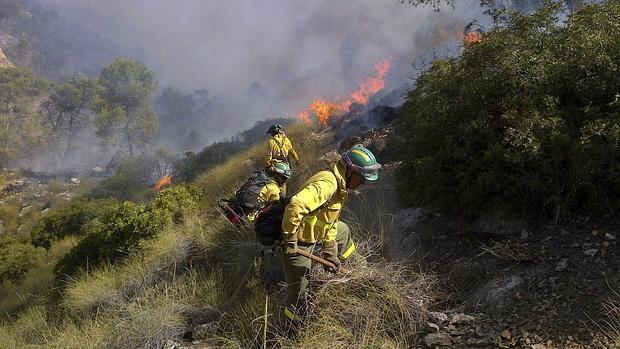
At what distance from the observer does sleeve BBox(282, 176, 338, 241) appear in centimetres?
355

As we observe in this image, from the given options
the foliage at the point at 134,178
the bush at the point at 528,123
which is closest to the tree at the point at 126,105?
the foliage at the point at 134,178

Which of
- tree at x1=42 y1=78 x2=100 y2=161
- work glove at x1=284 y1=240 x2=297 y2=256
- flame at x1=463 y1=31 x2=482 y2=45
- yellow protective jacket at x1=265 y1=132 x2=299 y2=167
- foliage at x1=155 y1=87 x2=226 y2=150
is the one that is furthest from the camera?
foliage at x1=155 y1=87 x2=226 y2=150

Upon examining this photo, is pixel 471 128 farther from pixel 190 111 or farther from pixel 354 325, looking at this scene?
pixel 190 111

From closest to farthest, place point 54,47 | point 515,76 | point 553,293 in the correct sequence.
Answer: point 553,293 → point 515,76 → point 54,47

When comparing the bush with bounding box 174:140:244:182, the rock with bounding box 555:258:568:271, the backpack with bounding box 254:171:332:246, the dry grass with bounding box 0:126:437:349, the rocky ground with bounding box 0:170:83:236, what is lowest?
the rock with bounding box 555:258:568:271

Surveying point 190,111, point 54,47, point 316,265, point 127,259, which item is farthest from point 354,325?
point 54,47

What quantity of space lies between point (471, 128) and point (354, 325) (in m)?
2.67

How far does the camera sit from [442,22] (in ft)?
102

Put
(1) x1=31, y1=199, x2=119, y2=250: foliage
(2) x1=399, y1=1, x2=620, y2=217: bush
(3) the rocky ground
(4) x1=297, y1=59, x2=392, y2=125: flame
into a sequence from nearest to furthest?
(2) x1=399, y1=1, x2=620, y2=217: bush, (1) x1=31, y1=199, x2=119, y2=250: foliage, (4) x1=297, y1=59, x2=392, y2=125: flame, (3) the rocky ground

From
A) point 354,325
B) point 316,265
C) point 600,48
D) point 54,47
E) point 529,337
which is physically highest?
point 54,47

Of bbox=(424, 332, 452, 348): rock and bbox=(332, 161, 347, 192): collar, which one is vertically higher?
bbox=(332, 161, 347, 192): collar

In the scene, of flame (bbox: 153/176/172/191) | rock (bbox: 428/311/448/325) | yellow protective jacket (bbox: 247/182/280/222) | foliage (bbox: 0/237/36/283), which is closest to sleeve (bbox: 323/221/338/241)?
rock (bbox: 428/311/448/325)

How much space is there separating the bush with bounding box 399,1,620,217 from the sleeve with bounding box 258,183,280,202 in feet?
5.50

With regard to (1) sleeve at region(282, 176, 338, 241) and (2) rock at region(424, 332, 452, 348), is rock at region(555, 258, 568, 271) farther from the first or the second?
(1) sleeve at region(282, 176, 338, 241)
